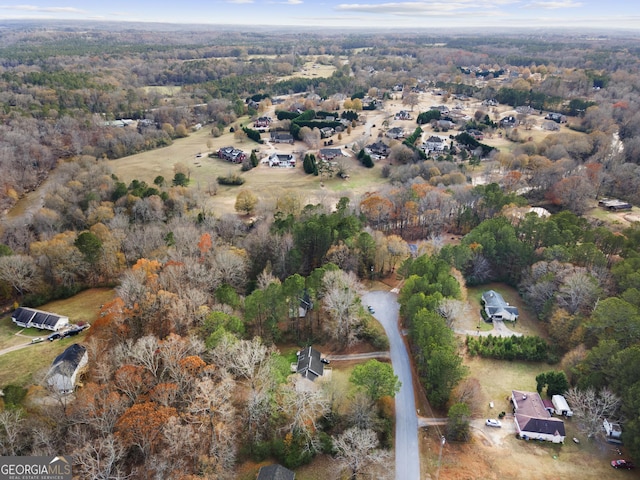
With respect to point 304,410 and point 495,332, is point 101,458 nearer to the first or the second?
point 304,410

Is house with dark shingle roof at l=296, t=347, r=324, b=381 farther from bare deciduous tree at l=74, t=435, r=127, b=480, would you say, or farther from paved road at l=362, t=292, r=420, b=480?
bare deciduous tree at l=74, t=435, r=127, b=480

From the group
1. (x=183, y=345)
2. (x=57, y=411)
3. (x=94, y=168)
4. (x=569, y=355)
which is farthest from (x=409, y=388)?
(x=94, y=168)

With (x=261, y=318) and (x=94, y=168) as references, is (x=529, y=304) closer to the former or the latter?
(x=261, y=318)

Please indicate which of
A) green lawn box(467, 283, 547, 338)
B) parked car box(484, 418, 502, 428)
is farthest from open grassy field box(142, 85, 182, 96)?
parked car box(484, 418, 502, 428)

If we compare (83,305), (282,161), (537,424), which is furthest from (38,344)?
(282,161)

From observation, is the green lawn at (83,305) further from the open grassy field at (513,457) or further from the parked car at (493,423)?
the parked car at (493,423)
